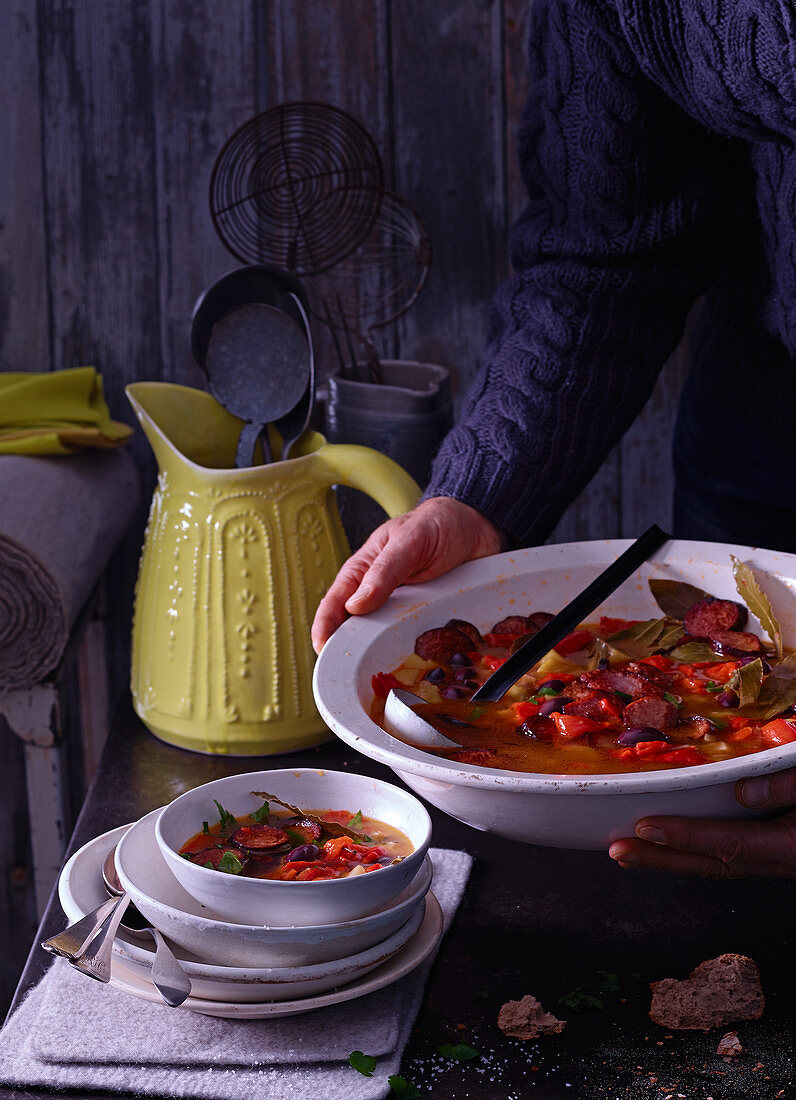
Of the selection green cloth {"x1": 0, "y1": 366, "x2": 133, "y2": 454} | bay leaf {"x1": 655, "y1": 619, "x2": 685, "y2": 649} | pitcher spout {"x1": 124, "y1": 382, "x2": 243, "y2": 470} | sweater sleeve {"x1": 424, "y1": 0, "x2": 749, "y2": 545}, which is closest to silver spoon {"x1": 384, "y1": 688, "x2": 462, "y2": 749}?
bay leaf {"x1": 655, "y1": 619, "x2": 685, "y2": 649}

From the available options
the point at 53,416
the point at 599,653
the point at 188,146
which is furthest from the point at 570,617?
the point at 188,146

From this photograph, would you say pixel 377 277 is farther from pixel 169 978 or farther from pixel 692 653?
pixel 169 978

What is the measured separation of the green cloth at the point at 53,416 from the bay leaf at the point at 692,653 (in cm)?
110

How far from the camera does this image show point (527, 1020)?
842 millimetres

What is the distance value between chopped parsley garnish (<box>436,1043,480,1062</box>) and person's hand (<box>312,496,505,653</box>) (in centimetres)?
39

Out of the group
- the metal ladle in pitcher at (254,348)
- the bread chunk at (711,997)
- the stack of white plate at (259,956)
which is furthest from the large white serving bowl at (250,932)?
the metal ladle in pitcher at (254,348)

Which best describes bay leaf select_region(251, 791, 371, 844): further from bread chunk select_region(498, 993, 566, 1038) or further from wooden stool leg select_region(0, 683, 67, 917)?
wooden stool leg select_region(0, 683, 67, 917)

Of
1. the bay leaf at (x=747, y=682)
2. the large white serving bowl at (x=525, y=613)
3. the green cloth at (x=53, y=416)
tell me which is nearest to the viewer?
the large white serving bowl at (x=525, y=613)

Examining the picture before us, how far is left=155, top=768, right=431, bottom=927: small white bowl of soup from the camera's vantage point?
80 centimetres

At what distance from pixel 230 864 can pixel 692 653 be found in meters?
0.53

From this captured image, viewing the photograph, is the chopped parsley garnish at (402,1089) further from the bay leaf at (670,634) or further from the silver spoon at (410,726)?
the bay leaf at (670,634)

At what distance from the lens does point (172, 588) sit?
1346 mm

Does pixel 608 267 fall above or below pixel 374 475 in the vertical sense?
above

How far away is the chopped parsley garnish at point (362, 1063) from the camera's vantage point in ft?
2.58
